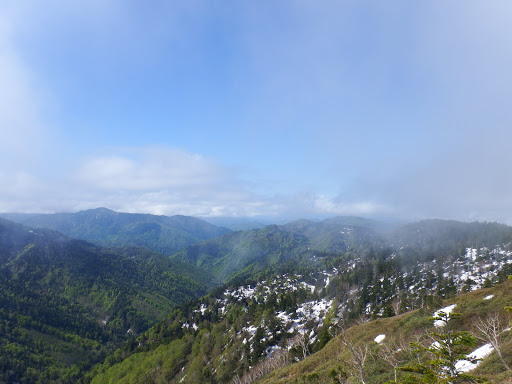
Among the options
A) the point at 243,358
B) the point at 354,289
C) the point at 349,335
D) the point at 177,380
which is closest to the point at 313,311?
the point at 354,289

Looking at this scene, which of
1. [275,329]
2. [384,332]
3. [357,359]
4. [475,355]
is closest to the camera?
[357,359]

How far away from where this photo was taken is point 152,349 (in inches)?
7003

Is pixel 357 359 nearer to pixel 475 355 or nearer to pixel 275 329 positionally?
pixel 475 355

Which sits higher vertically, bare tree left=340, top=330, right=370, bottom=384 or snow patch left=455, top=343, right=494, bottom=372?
bare tree left=340, top=330, right=370, bottom=384

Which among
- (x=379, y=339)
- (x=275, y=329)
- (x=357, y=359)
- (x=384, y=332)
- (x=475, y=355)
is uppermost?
(x=357, y=359)

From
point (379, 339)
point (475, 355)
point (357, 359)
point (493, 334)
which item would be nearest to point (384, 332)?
point (379, 339)

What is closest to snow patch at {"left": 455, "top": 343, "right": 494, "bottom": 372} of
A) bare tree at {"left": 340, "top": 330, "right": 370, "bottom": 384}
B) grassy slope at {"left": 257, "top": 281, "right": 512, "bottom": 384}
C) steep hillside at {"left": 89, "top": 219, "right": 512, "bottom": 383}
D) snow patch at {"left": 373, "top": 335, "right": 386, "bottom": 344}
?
grassy slope at {"left": 257, "top": 281, "right": 512, "bottom": 384}

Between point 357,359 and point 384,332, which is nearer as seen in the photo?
point 357,359

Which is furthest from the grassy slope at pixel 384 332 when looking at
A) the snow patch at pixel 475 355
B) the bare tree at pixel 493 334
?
the snow patch at pixel 475 355

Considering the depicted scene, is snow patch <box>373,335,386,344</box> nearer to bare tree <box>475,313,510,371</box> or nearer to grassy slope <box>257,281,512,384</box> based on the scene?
grassy slope <box>257,281,512,384</box>

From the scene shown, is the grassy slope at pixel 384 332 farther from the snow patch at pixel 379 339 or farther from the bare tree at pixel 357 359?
the bare tree at pixel 357 359

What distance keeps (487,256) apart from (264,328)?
18682cm

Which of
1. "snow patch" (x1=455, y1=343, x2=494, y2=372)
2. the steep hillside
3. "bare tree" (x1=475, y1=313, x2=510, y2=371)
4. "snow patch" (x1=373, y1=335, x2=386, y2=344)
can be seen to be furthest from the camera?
the steep hillside

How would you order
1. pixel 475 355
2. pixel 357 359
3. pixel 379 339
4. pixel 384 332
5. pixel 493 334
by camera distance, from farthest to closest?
pixel 384 332
pixel 379 339
pixel 475 355
pixel 493 334
pixel 357 359
